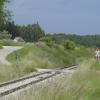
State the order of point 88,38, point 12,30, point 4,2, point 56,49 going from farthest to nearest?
point 12,30 < point 88,38 < point 56,49 < point 4,2

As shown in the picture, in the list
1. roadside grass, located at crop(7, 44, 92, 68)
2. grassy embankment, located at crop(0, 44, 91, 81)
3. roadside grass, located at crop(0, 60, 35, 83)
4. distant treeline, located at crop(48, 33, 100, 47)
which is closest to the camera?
roadside grass, located at crop(0, 60, 35, 83)

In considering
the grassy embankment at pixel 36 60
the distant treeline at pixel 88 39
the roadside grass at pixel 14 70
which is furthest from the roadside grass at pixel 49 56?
the distant treeline at pixel 88 39

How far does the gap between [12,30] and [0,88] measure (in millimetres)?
129896

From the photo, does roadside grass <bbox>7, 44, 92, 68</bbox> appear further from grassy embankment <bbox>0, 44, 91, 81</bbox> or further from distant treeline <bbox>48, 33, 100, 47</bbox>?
distant treeline <bbox>48, 33, 100, 47</bbox>

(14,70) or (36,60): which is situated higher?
(14,70)

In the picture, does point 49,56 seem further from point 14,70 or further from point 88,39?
point 88,39

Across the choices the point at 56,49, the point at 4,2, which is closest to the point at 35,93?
the point at 4,2

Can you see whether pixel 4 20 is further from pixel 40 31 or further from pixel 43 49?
pixel 40 31

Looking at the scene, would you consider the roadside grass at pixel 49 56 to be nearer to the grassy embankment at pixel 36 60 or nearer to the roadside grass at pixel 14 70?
the grassy embankment at pixel 36 60

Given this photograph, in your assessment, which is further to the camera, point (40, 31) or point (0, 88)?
point (40, 31)

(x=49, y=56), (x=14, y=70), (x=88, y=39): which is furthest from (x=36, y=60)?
(x=88, y=39)

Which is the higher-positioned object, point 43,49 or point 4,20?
point 4,20

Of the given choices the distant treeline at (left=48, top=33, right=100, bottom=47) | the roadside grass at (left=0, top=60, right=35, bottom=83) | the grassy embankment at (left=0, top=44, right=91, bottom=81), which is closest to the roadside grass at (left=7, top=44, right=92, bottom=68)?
the grassy embankment at (left=0, top=44, right=91, bottom=81)

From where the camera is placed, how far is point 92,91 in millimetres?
16500
